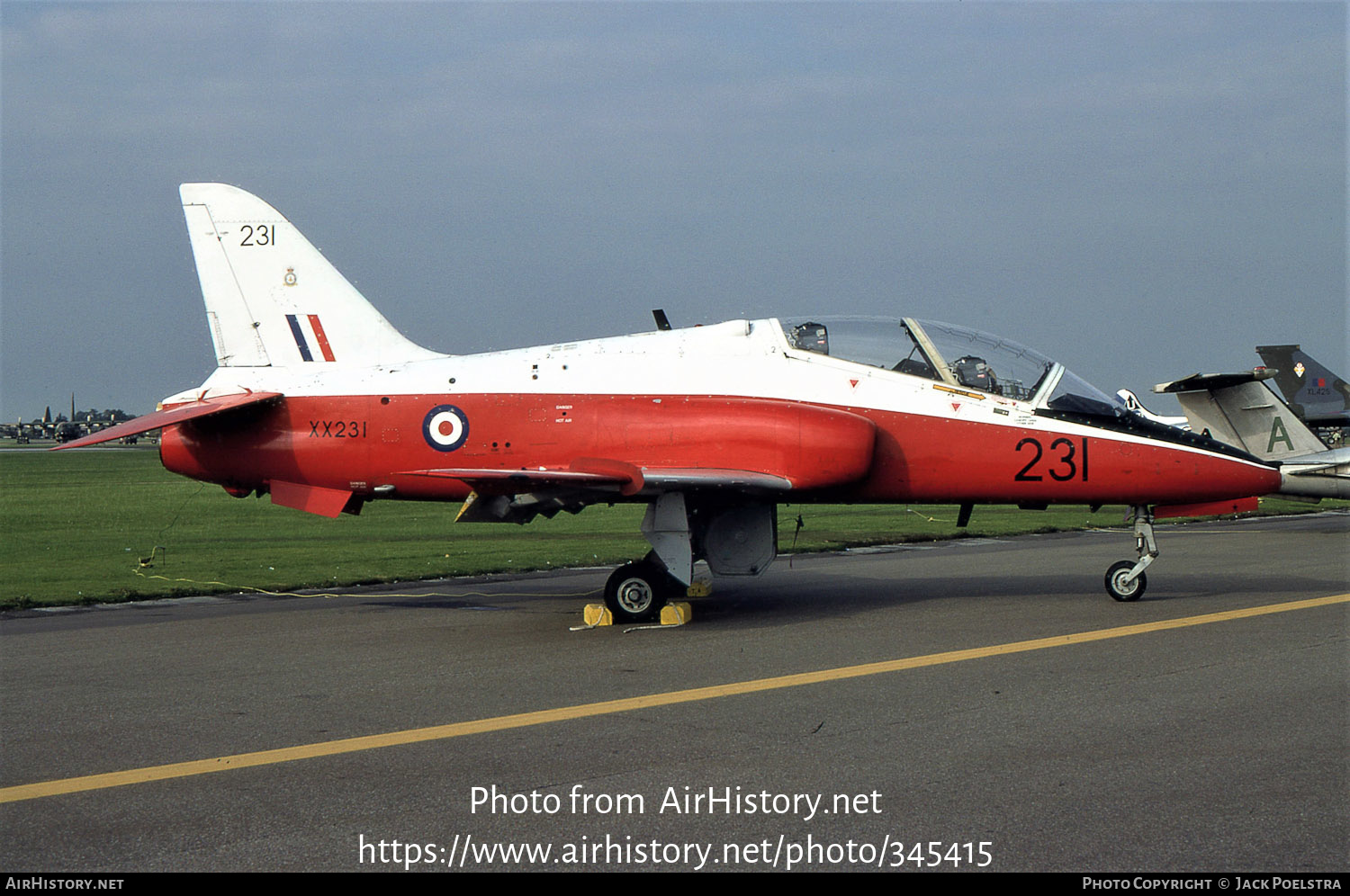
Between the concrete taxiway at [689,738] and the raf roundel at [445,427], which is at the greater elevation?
the raf roundel at [445,427]

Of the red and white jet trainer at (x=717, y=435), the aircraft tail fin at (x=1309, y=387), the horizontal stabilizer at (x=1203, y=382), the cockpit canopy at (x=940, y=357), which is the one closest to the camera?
the red and white jet trainer at (x=717, y=435)

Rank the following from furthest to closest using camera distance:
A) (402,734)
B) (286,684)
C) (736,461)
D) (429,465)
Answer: (429,465) < (736,461) < (286,684) < (402,734)

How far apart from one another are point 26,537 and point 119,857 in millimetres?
17147

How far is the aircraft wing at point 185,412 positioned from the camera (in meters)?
11.6

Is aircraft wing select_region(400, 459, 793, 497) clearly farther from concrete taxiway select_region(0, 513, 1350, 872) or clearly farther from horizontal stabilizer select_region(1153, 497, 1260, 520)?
horizontal stabilizer select_region(1153, 497, 1260, 520)

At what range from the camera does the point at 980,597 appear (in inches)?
489

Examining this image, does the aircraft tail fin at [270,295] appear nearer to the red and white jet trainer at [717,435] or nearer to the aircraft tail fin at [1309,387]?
the red and white jet trainer at [717,435]

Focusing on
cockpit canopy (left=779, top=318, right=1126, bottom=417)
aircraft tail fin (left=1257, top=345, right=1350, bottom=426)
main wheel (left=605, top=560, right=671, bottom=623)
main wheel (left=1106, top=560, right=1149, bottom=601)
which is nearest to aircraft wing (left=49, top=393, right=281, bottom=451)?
main wheel (left=605, top=560, right=671, bottom=623)

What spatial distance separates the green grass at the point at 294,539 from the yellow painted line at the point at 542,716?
7.45 m

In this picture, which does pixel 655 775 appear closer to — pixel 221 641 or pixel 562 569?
pixel 221 641

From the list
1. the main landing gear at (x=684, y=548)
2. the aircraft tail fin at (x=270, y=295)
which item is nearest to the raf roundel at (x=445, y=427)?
the aircraft tail fin at (x=270, y=295)

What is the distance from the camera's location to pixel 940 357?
11562 millimetres

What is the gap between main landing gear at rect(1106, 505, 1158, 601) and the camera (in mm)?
11617
